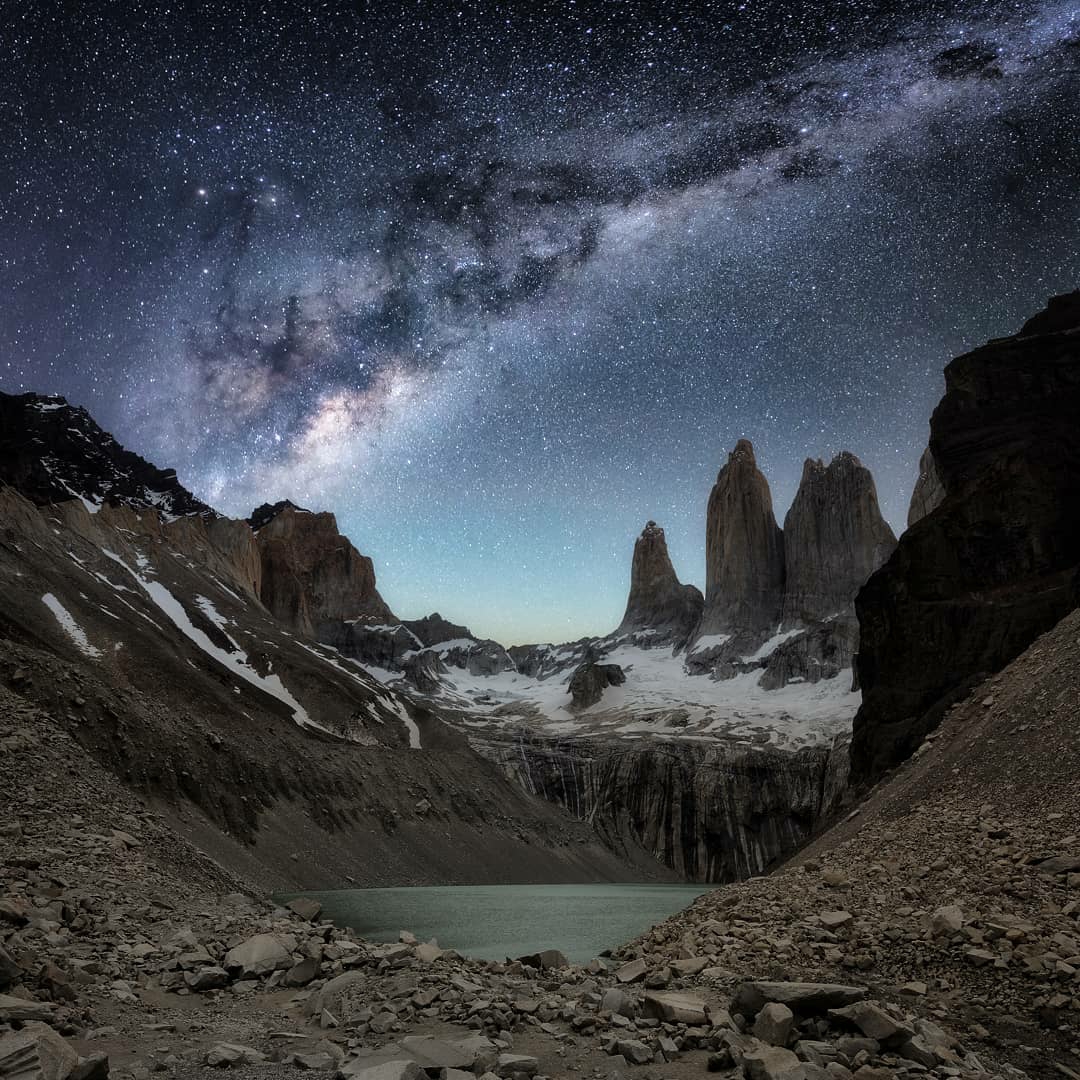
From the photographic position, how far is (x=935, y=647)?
1815 inches

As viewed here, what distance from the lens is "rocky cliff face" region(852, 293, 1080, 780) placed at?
42875 millimetres

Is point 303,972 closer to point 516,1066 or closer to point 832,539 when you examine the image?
point 516,1066

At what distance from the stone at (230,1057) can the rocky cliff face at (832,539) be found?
187852 mm

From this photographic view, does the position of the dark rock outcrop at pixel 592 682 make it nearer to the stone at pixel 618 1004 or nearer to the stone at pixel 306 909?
the stone at pixel 306 909

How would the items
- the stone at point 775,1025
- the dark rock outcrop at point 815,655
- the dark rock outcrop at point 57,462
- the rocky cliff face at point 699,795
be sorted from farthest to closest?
the dark rock outcrop at point 815,655 < the rocky cliff face at point 699,795 < the dark rock outcrop at point 57,462 < the stone at point 775,1025

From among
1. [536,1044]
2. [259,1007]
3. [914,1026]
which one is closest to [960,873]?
[914,1026]

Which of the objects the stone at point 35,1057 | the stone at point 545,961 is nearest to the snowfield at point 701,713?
the stone at point 545,961

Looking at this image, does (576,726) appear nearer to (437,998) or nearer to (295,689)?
(295,689)

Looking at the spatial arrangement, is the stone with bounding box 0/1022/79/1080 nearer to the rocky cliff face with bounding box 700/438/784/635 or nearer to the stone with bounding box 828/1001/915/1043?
the stone with bounding box 828/1001/915/1043

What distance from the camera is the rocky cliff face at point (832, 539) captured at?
18262 centimetres

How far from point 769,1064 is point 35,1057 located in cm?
675

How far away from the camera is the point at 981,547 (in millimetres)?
46094

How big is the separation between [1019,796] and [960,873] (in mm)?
5504

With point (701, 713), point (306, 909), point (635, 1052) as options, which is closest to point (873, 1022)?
point (635, 1052)
